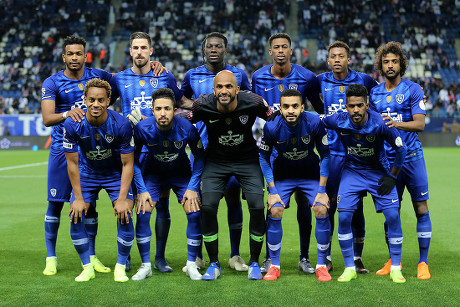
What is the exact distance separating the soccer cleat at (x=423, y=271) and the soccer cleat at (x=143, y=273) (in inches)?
112

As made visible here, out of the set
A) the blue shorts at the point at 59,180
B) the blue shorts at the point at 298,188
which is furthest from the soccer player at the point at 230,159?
the blue shorts at the point at 59,180

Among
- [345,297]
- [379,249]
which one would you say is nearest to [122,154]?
[345,297]

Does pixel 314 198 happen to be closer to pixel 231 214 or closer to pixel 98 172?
pixel 231 214

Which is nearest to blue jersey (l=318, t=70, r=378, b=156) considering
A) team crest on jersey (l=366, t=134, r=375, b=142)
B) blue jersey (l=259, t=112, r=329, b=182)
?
blue jersey (l=259, t=112, r=329, b=182)

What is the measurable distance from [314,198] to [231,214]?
3.72 ft

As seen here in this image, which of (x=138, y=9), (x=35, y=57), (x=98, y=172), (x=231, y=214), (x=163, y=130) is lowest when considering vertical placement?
(x=231, y=214)

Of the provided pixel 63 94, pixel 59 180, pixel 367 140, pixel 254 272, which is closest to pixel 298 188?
pixel 367 140

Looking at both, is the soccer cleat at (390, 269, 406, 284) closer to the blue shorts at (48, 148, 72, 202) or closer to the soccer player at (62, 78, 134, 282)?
the soccer player at (62, 78, 134, 282)

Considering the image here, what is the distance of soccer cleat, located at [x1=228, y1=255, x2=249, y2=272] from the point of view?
22.5 feet

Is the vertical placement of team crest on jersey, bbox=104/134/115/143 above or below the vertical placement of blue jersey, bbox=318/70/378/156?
below

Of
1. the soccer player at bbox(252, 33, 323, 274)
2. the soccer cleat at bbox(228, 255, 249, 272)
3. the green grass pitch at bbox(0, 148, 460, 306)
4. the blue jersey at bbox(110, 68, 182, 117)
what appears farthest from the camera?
the blue jersey at bbox(110, 68, 182, 117)

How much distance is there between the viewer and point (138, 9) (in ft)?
130

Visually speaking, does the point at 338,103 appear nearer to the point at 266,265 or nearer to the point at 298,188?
the point at 298,188

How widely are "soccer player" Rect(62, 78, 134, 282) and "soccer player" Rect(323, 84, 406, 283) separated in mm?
2238
